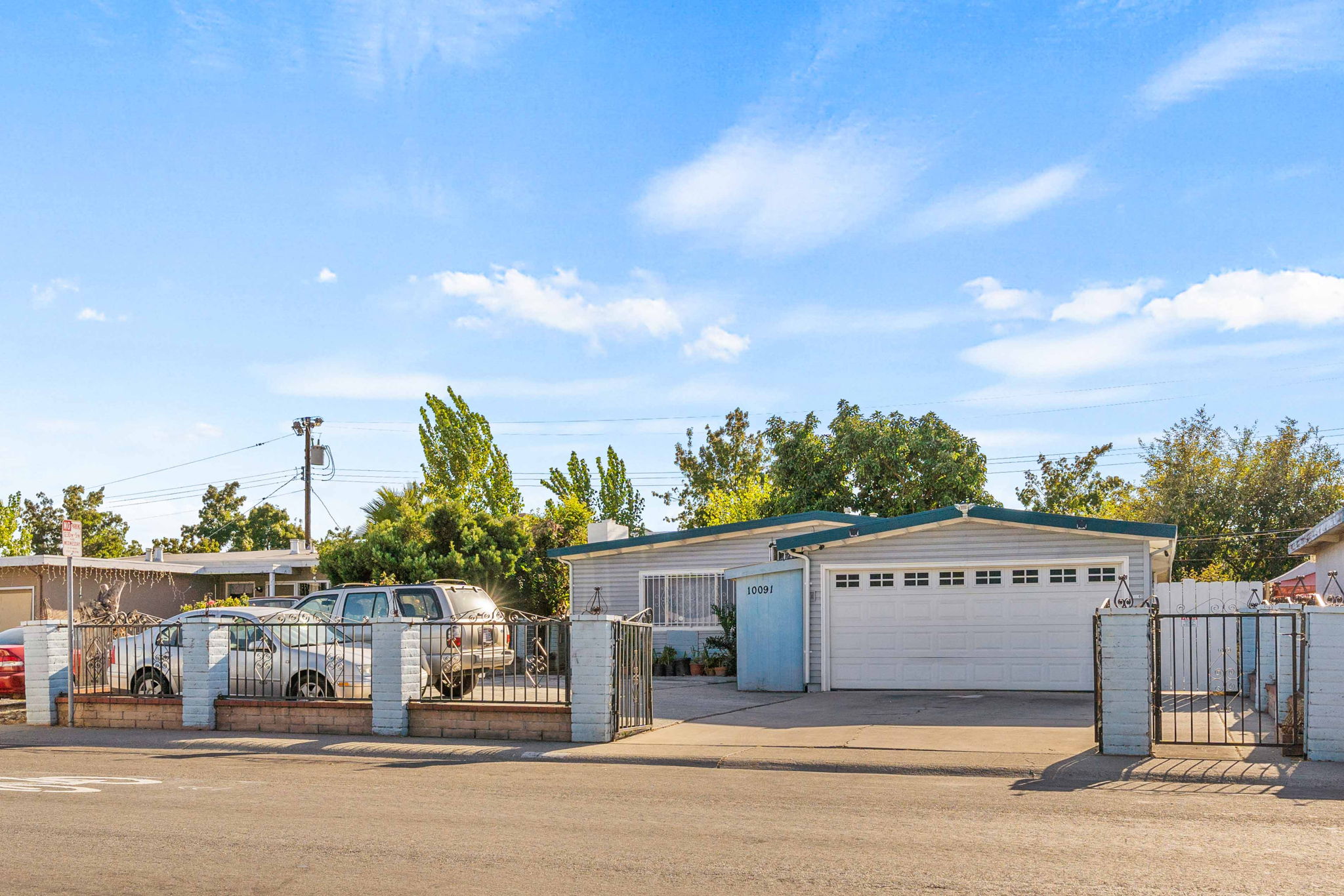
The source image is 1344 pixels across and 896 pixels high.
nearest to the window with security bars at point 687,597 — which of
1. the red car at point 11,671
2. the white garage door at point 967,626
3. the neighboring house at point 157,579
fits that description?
the white garage door at point 967,626

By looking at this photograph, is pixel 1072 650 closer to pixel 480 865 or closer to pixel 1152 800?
pixel 1152 800

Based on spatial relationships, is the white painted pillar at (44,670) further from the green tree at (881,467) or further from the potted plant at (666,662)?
the green tree at (881,467)

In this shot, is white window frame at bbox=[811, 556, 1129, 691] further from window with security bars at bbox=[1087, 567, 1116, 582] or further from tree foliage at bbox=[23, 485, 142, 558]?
tree foliage at bbox=[23, 485, 142, 558]

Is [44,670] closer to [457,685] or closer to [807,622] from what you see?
[457,685]

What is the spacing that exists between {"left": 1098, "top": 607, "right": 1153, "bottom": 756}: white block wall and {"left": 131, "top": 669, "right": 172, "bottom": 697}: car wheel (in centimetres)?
1186

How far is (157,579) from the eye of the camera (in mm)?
33969

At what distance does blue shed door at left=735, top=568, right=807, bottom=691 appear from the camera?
65.0 feet

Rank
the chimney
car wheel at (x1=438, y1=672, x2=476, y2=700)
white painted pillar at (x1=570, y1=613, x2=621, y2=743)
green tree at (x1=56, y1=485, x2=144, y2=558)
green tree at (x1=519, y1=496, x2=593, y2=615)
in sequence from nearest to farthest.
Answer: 1. white painted pillar at (x1=570, y1=613, x2=621, y2=743)
2. car wheel at (x1=438, y1=672, x2=476, y2=700)
3. the chimney
4. green tree at (x1=519, y1=496, x2=593, y2=615)
5. green tree at (x1=56, y1=485, x2=144, y2=558)

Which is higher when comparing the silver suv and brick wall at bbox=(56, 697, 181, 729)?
the silver suv

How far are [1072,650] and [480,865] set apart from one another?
44.3 feet

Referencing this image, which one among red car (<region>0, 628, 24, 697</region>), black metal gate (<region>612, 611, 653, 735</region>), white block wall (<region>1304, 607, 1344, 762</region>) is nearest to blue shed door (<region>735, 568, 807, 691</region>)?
black metal gate (<region>612, 611, 653, 735</region>)

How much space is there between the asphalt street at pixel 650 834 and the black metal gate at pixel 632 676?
2067 mm

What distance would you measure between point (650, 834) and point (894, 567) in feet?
39.9

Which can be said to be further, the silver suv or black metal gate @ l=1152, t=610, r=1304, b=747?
the silver suv
